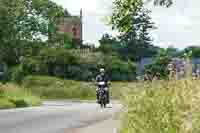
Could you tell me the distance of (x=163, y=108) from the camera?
12.2 meters

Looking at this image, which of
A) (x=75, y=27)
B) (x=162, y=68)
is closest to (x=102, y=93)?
(x=162, y=68)

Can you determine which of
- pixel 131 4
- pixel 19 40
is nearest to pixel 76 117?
pixel 131 4

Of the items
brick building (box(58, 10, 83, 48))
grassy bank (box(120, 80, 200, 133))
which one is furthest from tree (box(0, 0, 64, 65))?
grassy bank (box(120, 80, 200, 133))

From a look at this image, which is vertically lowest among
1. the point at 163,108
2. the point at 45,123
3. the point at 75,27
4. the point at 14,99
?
the point at 14,99

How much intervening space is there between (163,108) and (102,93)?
21.5 metres

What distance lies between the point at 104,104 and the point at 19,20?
142 ft

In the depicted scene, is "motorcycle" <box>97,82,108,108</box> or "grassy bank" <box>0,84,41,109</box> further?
"grassy bank" <box>0,84,41,109</box>

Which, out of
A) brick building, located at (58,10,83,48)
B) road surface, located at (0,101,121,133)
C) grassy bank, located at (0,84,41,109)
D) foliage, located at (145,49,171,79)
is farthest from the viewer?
brick building, located at (58,10,83,48)

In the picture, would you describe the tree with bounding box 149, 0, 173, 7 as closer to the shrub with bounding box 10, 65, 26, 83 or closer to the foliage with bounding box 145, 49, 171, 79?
the foliage with bounding box 145, 49, 171, 79

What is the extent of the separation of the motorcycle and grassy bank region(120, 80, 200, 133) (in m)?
18.0

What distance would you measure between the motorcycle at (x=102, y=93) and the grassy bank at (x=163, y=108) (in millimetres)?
17976

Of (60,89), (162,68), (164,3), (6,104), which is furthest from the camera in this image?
(60,89)

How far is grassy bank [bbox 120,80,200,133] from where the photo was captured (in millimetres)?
9117

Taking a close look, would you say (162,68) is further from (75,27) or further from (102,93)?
(75,27)
